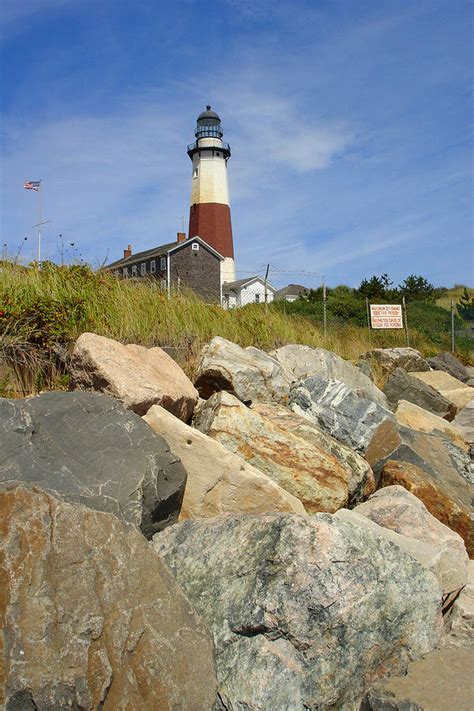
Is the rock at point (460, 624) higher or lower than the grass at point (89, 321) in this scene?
lower

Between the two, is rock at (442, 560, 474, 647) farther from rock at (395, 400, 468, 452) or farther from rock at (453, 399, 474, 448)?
rock at (453, 399, 474, 448)

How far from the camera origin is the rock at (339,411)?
7016mm

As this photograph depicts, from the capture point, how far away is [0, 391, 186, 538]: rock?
392 cm

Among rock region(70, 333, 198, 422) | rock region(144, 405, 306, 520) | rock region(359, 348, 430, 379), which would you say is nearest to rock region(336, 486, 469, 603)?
rock region(144, 405, 306, 520)

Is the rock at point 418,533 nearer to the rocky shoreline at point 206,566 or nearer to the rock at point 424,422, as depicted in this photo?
the rocky shoreline at point 206,566

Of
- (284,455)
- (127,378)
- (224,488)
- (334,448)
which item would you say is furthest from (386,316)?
(224,488)

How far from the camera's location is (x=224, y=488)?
4.63 metres

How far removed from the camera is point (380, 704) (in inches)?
126

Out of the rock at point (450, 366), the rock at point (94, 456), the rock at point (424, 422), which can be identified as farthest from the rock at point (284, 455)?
the rock at point (450, 366)

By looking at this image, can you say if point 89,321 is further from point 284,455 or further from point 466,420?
point 466,420

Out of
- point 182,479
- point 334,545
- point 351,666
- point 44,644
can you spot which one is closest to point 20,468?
point 182,479

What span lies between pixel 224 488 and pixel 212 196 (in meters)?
40.0

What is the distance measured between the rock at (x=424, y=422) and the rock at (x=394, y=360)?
463 cm

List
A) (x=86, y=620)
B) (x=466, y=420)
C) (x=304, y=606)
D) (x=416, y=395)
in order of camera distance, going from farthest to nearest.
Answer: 1. (x=416, y=395)
2. (x=466, y=420)
3. (x=304, y=606)
4. (x=86, y=620)
